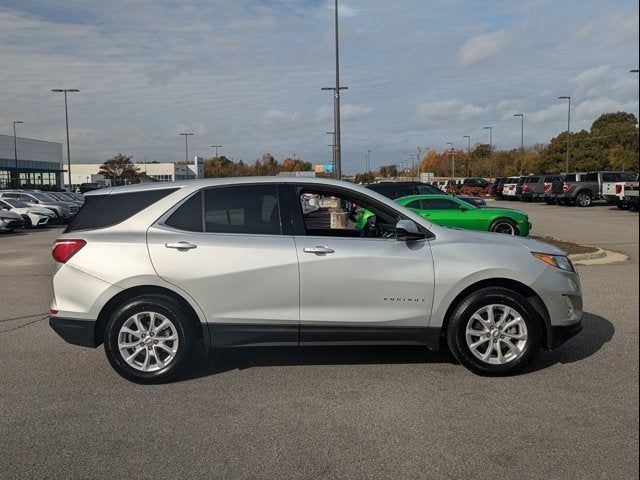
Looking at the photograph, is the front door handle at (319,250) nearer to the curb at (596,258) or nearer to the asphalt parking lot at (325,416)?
the asphalt parking lot at (325,416)

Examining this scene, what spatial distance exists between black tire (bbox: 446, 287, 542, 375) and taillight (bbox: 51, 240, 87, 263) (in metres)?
3.30

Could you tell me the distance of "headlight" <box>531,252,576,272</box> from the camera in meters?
5.25

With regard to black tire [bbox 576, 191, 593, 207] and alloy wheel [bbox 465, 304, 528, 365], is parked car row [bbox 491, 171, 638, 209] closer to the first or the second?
black tire [bbox 576, 191, 593, 207]

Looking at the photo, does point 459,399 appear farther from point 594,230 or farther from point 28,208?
point 28,208

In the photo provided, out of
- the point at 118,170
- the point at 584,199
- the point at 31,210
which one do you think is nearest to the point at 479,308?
the point at 31,210

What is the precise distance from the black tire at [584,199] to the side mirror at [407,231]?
32.7 m

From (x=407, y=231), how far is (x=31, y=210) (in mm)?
23989

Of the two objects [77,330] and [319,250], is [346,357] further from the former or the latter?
[77,330]

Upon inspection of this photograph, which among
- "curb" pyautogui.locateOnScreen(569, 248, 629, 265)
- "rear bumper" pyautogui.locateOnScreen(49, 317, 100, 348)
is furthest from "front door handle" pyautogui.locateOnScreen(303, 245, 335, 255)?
"curb" pyautogui.locateOnScreen(569, 248, 629, 265)

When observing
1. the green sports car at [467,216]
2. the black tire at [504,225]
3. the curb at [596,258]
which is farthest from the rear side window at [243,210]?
the black tire at [504,225]

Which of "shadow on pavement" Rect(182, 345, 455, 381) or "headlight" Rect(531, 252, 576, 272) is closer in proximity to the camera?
"headlight" Rect(531, 252, 576, 272)

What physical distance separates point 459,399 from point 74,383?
3315 mm

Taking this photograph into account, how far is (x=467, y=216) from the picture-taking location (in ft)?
49.9

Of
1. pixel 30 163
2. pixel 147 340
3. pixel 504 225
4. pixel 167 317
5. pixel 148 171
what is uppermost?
pixel 30 163
